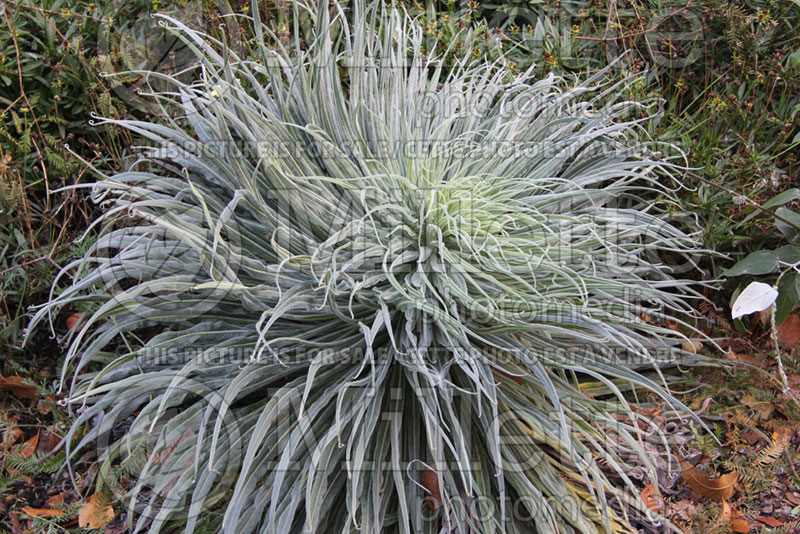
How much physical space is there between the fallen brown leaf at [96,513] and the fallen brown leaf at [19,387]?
496 mm

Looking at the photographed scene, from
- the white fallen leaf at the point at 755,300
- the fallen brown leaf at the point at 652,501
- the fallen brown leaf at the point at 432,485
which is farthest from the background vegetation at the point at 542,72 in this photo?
the fallen brown leaf at the point at 432,485

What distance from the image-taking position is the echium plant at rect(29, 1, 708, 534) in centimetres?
161

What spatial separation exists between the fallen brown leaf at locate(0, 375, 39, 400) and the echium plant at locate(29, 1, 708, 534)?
273 millimetres

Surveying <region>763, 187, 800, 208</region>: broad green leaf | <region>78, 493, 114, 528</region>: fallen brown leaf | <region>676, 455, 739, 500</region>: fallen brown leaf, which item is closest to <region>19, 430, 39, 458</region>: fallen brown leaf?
<region>78, 493, 114, 528</region>: fallen brown leaf

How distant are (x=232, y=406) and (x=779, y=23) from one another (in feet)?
8.31

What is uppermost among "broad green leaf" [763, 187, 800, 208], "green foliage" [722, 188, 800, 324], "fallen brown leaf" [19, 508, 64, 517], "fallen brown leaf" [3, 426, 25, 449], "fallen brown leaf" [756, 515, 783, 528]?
"broad green leaf" [763, 187, 800, 208]

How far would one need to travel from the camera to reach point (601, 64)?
2758 mm

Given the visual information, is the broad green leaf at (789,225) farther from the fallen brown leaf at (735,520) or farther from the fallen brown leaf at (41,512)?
the fallen brown leaf at (41,512)

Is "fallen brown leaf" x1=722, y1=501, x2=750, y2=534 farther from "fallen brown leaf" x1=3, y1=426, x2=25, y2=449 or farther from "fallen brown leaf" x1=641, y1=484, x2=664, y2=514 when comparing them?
"fallen brown leaf" x1=3, y1=426, x2=25, y2=449

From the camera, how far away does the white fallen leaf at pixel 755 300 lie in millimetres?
Result: 1849

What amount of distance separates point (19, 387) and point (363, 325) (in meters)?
1.33

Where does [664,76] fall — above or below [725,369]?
above

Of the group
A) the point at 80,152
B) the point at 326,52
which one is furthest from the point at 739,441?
the point at 80,152

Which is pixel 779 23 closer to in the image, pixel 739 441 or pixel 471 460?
pixel 739 441
